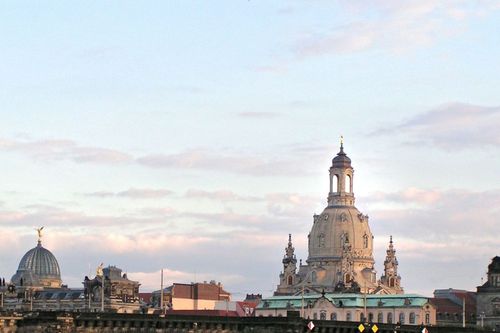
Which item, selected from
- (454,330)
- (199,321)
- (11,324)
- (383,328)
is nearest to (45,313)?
(11,324)

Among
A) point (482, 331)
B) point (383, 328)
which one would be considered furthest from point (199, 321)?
point (482, 331)

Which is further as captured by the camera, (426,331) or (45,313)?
(426,331)

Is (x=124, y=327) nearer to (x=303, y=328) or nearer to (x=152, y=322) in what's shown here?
(x=152, y=322)

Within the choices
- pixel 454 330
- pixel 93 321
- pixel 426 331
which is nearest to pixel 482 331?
pixel 454 330

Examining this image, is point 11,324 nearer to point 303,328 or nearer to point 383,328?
point 303,328

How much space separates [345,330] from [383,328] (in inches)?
314

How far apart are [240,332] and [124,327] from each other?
12182 mm

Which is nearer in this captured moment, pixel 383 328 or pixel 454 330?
pixel 383 328

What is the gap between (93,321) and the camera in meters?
A: 139

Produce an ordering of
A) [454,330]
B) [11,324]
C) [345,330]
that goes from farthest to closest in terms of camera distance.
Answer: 1. [454,330]
2. [345,330]
3. [11,324]

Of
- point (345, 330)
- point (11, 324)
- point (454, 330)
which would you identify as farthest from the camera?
point (454, 330)

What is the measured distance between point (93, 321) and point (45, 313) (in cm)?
513

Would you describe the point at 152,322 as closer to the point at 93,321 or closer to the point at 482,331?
the point at 93,321

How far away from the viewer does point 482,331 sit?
191125mm
